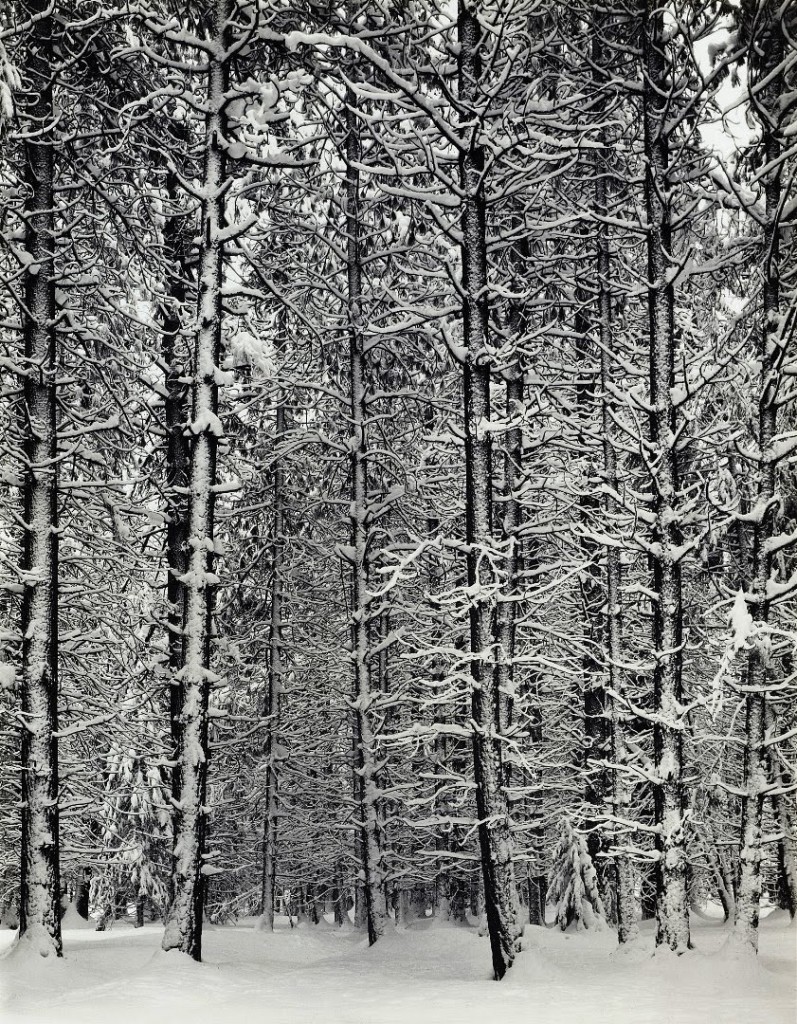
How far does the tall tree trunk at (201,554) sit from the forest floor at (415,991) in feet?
2.33

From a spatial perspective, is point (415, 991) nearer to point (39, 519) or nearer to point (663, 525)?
point (663, 525)

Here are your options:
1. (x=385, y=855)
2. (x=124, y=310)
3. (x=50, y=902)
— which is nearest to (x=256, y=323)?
(x=124, y=310)

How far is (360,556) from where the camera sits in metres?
14.1

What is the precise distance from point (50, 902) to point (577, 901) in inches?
346

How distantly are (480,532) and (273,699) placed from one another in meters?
11.9

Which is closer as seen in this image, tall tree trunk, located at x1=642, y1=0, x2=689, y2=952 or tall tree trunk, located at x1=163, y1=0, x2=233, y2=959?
tall tree trunk, located at x1=642, y1=0, x2=689, y2=952

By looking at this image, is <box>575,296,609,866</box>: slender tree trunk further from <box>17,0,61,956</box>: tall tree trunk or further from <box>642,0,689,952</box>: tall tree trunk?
<box>17,0,61,956</box>: tall tree trunk

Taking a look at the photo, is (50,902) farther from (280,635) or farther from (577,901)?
(280,635)

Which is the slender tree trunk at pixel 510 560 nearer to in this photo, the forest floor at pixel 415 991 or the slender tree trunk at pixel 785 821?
the forest floor at pixel 415 991

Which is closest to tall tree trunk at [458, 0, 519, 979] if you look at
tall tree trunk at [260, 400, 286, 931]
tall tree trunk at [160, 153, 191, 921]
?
tall tree trunk at [160, 153, 191, 921]

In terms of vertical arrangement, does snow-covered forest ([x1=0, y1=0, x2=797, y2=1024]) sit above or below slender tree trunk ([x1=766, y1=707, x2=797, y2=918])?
above

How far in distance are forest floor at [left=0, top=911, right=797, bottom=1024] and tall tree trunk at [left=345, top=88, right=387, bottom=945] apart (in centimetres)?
317

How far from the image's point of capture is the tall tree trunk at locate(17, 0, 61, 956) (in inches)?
375

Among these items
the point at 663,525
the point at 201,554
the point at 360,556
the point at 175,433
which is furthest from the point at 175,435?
the point at 663,525
